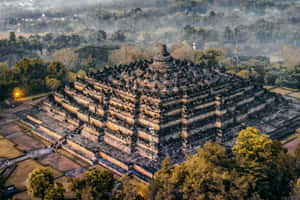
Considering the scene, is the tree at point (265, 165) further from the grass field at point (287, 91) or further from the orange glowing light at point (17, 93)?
the orange glowing light at point (17, 93)

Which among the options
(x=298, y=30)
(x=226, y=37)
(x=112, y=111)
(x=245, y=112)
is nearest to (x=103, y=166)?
(x=112, y=111)

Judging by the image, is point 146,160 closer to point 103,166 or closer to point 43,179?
point 103,166

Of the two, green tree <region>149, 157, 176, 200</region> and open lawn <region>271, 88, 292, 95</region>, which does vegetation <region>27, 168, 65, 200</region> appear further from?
open lawn <region>271, 88, 292, 95</region>

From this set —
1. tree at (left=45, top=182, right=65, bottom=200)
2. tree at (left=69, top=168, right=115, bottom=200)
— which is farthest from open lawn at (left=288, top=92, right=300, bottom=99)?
tree at (left=45, top=182, right=65, bottom=200)

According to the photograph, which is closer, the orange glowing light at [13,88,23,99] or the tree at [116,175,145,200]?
the tree at [116,175,145,200]

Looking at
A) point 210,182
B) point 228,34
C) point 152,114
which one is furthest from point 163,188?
point 228,34
